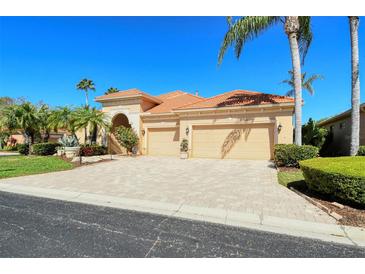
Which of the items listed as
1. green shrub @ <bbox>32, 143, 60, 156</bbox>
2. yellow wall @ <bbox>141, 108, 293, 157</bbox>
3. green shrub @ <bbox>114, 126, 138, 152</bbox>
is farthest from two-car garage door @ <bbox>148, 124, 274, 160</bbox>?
green shrub @ <bbox>32, 143, 60, 156</bbox>

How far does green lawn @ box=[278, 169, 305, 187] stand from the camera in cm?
725

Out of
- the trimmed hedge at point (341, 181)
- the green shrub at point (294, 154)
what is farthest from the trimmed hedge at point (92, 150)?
the trimmed hedge at point (341, 181)

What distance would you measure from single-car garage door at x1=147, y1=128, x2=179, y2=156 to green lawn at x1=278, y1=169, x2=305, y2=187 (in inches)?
363

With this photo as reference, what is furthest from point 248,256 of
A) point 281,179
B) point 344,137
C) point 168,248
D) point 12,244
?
point 344,137

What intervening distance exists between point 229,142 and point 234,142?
1.15 feet

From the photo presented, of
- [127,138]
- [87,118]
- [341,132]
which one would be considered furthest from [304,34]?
[87,118]

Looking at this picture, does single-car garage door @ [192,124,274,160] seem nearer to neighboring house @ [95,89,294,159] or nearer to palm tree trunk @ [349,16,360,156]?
neighboring house @ [95,89,294,159]

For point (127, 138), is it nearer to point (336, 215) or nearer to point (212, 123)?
point (212, 123)

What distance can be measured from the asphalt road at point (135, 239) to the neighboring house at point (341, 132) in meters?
13.5

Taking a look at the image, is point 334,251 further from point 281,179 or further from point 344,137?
point 344,137

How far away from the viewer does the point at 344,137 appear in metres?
15.5

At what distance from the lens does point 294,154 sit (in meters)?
10.0

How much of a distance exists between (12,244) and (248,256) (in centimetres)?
375

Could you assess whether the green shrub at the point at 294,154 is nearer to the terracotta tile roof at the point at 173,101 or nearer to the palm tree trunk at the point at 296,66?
the palm tree trunk at the point at 296,66
